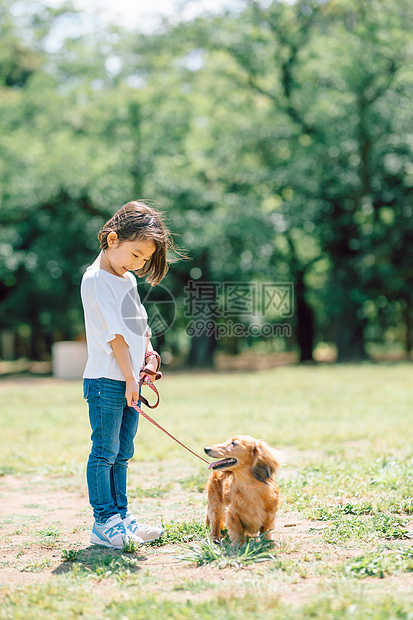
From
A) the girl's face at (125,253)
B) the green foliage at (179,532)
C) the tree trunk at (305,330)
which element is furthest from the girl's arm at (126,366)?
the tree trunk at (305,330)

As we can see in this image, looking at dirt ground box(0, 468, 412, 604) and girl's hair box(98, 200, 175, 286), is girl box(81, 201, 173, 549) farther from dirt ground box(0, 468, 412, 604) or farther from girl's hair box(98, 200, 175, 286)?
dirt ground box(0, 468, 412, 604)

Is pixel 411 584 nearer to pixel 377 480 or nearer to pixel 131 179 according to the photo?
pixel 377 480

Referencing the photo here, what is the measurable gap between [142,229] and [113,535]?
1.71 metres

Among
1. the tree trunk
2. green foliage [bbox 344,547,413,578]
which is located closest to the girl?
green foliage [bbox 344,547,413,578]

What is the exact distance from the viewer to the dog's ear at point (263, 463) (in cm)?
351

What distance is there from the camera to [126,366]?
3568mm

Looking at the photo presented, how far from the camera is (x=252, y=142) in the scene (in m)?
18.8

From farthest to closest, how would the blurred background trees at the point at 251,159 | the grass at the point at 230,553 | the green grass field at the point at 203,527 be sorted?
the blurred background trees at the point at 251,159 < the grass at the point at 230,553 < the green grass field at the point at 203,527

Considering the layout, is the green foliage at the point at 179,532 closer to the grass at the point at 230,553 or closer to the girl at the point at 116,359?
the girl at the point at 116,359

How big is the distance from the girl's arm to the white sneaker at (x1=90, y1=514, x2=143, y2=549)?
69 centimetres

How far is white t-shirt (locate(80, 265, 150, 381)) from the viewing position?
3570mm

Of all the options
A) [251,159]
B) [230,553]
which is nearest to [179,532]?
[230,553]

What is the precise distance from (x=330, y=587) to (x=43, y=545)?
1.77 meters

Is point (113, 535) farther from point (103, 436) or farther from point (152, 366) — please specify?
point (152, 366)
